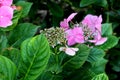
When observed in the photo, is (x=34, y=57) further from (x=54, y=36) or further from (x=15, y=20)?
(x=15, y=20)

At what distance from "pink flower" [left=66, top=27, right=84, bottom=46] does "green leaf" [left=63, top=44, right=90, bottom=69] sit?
0.11ft

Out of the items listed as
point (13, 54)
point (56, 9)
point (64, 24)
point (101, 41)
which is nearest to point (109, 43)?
point (101, 41)

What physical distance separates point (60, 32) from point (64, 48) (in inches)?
2.0

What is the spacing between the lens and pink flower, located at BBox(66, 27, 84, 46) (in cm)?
125

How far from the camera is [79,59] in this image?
1.21 meters

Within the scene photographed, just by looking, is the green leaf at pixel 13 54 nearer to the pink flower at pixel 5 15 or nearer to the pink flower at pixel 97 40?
the pink flower at pixel 5 15

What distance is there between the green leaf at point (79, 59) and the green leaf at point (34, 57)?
195 millimetres

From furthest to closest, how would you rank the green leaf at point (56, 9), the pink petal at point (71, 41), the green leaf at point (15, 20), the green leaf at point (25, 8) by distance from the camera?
the green leaf at point (56, 9) < the green leaf at point (25, 8) < the green leaf at point (15, 20) < the pink petal at point (71, 41)

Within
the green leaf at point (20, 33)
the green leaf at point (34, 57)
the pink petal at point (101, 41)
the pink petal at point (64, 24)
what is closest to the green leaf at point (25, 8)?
the green leaf at point (20, 33)

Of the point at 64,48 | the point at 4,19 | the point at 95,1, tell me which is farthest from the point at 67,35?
the point at 95,1

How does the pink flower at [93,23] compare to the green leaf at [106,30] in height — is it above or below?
above

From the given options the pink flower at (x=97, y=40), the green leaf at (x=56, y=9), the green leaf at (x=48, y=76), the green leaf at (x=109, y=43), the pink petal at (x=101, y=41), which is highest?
the pink flower at (x=97, y=40)

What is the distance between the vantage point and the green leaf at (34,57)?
40.3 inches

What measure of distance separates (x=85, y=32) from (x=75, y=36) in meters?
0.06
